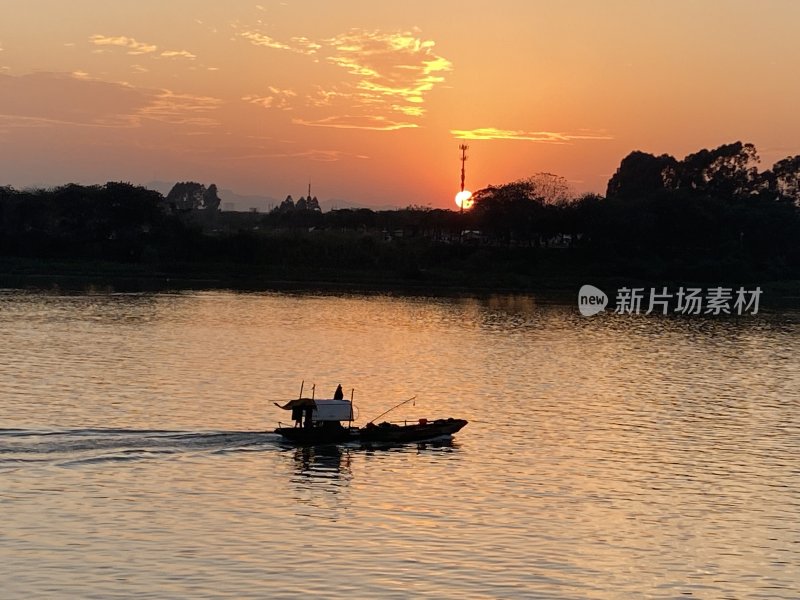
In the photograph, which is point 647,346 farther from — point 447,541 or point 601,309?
point 447,541

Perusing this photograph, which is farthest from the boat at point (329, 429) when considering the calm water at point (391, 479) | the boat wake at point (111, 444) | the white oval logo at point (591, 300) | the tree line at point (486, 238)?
the tree line at point (486, 238)

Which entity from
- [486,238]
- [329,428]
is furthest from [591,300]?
[329,428]

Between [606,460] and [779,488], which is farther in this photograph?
[606,460]

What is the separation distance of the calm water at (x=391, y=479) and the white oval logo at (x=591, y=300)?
147 feet

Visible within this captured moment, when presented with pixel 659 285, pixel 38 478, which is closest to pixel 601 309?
pixel 659 285

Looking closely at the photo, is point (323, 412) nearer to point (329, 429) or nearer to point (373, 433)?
point (329, 429)

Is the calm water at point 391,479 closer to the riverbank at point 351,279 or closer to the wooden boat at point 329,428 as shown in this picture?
the wooden boat at point 329,428

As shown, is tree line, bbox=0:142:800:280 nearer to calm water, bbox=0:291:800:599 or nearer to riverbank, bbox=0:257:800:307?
riverbank, bbox=0:257:800:307

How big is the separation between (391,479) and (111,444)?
967cm

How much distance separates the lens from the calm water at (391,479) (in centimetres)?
2264

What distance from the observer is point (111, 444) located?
33.5 m

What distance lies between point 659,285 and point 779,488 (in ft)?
337

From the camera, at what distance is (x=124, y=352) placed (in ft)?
194

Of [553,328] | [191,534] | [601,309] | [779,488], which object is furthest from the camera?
[601,309]
